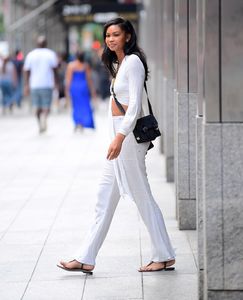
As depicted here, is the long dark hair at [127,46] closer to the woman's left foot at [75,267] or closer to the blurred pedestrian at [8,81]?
the woman's left foot at [75,267]

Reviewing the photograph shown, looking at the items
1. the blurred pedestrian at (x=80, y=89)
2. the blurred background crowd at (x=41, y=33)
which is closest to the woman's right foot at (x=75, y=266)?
the blurred pedestrian at (x=80, y=89)

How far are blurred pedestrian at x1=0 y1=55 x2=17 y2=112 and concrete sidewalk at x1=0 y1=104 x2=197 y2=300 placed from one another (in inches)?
547

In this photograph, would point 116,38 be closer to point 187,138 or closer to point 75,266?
point 75,266

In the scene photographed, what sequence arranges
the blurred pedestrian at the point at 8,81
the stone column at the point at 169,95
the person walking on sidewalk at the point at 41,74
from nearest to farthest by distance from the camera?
the stone column at the point at 169,95 → the person walking on sidewalk at the point at 41,74 → the blurred pedestrian at the point at 8,81

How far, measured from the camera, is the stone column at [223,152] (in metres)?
5.93

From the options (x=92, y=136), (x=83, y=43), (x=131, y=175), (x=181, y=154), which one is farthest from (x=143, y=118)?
(x=83, y=43)

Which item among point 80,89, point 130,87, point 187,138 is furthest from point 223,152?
point 80,89

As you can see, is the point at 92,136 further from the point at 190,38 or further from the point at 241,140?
the point at 241,140

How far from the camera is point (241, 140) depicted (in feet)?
19.6

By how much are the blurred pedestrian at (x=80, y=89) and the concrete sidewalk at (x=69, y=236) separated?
4291 millimetres

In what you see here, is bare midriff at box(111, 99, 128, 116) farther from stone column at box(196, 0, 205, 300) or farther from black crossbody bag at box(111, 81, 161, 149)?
stone column at box(196, 0, 205, 300)

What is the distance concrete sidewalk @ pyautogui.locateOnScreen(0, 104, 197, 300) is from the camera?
7023 millimetres

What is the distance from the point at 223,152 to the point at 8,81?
84.3 feet

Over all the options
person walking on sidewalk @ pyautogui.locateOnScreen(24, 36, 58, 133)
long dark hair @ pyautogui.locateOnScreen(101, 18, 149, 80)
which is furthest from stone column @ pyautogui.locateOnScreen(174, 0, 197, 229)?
person walking on sidewalk @ pyautogui.locateOnScreen(24, 36, 58, 133)
